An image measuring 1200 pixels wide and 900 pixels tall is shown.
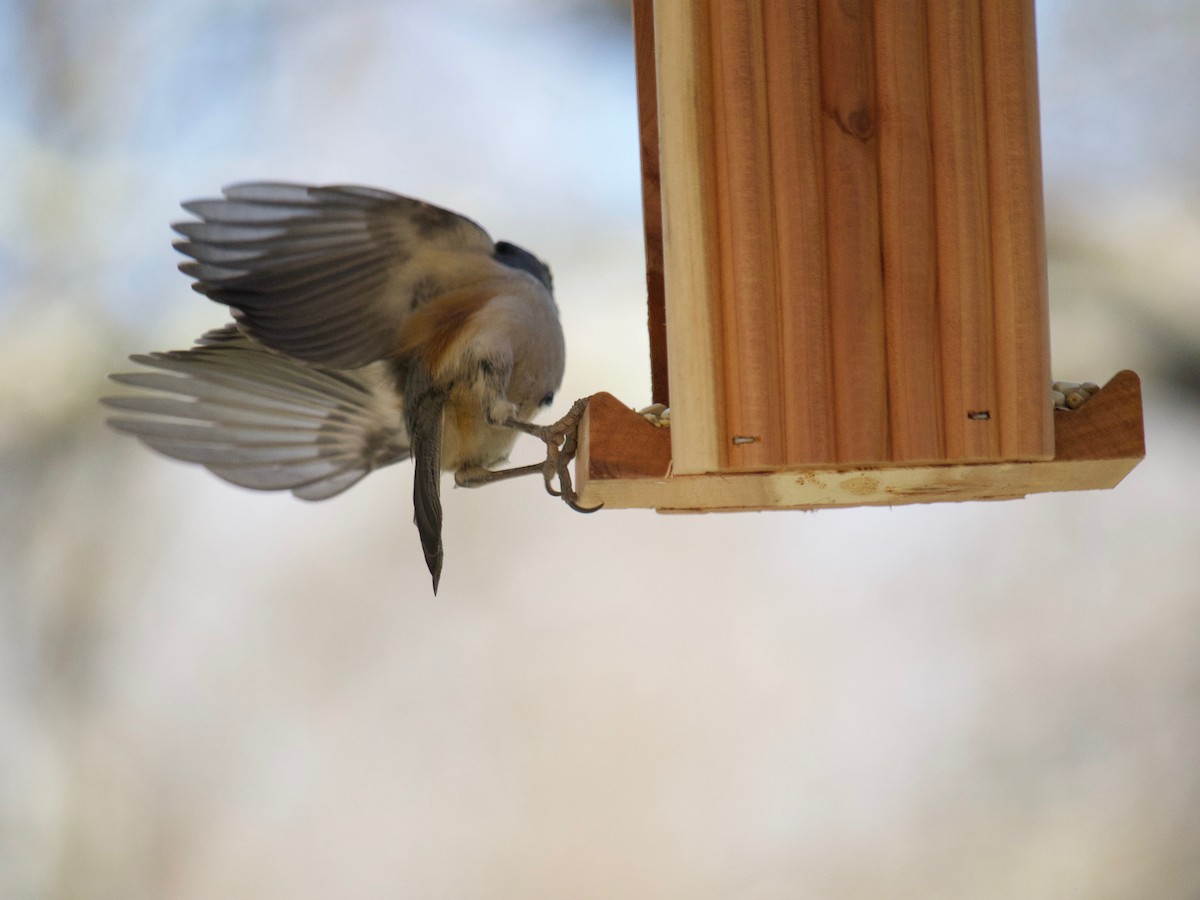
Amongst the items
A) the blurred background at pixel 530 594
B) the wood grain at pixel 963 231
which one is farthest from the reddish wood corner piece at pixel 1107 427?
the blurred background at pixel 530 594

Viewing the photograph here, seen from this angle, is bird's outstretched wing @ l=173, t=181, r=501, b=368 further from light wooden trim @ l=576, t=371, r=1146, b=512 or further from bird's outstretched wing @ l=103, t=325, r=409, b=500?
light wooden trim @ l=576, t=371, r=1146, b=512

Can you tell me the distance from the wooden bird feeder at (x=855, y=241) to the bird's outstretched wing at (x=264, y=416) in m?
0.69

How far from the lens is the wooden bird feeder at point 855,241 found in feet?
3.49

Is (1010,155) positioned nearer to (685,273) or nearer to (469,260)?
(685,273)

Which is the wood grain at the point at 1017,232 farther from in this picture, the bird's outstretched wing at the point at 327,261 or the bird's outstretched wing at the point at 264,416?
the bird's outstretched wing at the point at 264,416

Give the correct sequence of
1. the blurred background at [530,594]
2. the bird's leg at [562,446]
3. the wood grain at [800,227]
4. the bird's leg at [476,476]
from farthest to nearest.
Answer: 1. the blurred background at [530,594]
2. the bird's leg at [476,476]
3. the bird's leg at [562,446]
4. the wood grain at [800,227]

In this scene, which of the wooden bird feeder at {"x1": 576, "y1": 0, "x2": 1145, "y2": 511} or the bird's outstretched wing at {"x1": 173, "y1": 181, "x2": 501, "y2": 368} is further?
the bird's outstretched wing at {"x1": 173, "y1": 181, "x2": 501, "y2": 368}

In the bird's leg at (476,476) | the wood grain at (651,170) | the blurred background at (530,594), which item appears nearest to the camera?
the wood grain at (651,170)

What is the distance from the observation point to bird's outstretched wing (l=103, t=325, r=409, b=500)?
1658 millimetres

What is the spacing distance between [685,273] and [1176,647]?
165 cm

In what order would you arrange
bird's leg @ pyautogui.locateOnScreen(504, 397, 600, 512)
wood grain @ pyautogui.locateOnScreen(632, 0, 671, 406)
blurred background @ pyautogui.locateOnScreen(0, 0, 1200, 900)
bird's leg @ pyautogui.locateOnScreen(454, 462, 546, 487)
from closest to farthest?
1. bird's leg @ pyautogui.locateOnScreen(504, 397, 600, 512)
2. wood grain @ pyautogui.locateOnScreen(632, 0, 671, 406)
3. bird's leg @ pyautogui.locateOnScreen(454, 462, 546, 487)
4. blurred background @ pyautogui.locateOnScreen(0, 0, 1200, 900)

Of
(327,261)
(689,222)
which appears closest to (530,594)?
(327,261)

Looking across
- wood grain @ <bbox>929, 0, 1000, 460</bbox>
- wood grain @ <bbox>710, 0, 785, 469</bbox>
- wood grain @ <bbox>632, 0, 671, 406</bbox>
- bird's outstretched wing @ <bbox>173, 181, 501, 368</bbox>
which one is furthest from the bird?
wood grain @ <bbox>929, 0, 1000, 460</bbox>

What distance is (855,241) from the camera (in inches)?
42.6
